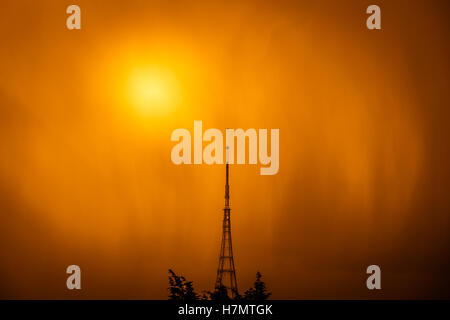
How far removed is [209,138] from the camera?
72.9 ft

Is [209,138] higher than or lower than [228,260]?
higher
